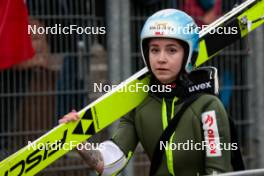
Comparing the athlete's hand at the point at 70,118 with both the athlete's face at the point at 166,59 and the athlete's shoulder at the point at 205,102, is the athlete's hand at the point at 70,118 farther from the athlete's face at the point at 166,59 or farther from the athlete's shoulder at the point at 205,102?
the athlete's shoulder at the point at 205,102

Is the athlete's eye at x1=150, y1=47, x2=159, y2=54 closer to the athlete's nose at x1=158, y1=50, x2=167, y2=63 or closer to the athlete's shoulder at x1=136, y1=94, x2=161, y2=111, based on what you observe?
the athlete's nose at x1=158, y1=50, x2=167, y2=63

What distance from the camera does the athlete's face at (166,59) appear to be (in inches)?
159

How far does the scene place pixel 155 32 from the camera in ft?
13.3

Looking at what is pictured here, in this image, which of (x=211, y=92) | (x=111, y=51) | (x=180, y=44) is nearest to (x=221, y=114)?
(x=211, y=92)

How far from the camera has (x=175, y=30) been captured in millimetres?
4012

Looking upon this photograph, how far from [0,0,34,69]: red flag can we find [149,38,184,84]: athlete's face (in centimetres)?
122

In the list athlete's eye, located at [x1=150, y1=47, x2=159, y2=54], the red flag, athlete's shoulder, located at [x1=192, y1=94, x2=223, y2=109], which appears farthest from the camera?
the red flag

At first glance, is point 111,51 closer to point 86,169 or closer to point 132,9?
point 132,9

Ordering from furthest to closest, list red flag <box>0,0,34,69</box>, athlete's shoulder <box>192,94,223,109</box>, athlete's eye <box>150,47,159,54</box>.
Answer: red flag <box>0,0,34,69</box>
athlete's eye <box>150,47,159,54</box>
athlete's shoulder <box>192,94,223,109</box>

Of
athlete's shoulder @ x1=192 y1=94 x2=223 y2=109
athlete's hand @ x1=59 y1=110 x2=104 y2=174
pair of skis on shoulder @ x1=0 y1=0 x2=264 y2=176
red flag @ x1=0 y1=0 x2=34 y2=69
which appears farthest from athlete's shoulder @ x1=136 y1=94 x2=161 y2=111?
red flag @ x1=0 y1=0 x2=34 y2=69

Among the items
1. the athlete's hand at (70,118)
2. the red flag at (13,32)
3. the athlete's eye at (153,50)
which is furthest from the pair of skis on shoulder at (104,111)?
the red flag at (13,32)

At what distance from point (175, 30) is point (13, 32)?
4.74 feet

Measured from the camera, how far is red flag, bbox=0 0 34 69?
4.97m

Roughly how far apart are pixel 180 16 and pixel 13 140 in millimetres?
2414
